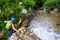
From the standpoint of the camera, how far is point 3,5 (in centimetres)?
1388

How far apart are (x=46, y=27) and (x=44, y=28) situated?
0.28 m

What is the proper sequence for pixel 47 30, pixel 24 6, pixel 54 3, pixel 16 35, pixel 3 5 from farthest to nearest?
pixel 54 3 < pixel 24 6 < pixel 3 5 < pixel 47 30 < pixel 16 35

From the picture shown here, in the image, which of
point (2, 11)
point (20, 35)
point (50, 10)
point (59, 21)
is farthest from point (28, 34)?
point (50, 10)

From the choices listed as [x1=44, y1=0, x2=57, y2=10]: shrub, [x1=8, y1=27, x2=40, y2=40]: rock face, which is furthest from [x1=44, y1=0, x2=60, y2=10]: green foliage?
[x1=8, y1=27, x2=40, y2=40]: rock face

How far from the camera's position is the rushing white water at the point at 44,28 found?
38.3 ft

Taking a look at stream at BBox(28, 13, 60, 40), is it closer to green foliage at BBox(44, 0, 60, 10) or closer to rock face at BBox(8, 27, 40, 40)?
rock face at BBox(8, 27, 40, 40)

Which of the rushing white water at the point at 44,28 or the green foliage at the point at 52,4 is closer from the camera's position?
the rushing white water at the point at 44,28

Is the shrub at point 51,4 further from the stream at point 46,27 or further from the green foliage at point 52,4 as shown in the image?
the stream at point 46,27

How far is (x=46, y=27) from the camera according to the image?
1347 centimetres

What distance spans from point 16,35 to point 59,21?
617cm

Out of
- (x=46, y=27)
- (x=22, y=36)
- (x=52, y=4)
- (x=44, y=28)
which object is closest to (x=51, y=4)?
(x=52, y=4)

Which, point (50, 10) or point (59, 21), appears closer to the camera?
point (59, 21)

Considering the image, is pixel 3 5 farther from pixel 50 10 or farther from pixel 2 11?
pixel 50 10

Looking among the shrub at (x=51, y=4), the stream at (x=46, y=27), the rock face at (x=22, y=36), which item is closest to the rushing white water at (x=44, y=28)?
the stream at (x=46, y=27)
